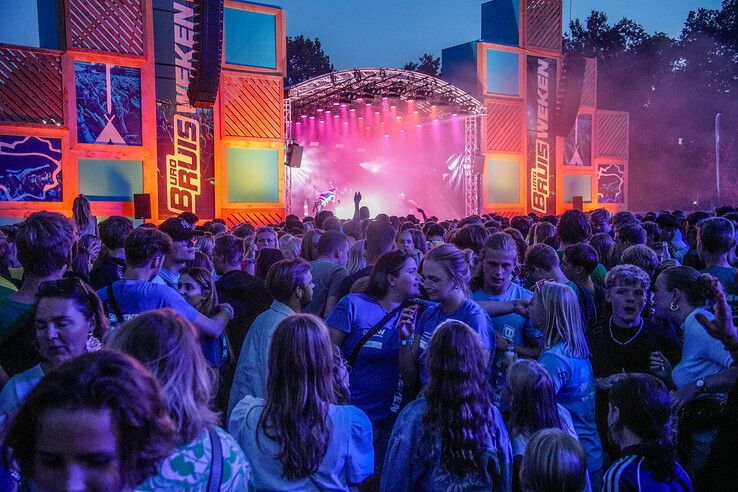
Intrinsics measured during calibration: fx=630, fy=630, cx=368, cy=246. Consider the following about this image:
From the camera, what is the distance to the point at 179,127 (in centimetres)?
1644

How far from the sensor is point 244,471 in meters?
1.85

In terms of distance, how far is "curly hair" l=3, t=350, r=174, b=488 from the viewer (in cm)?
126

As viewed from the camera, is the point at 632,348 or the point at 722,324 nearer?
the point at 722,324

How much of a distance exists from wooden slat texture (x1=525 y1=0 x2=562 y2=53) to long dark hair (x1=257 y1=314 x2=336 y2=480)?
22.9m

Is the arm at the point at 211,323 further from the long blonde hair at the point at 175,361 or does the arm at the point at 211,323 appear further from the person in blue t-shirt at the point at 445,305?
the long blonde hair at the point at 175,361

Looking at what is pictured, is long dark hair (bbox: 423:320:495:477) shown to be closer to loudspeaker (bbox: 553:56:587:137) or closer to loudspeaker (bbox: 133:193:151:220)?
loudspeaker (bbox: 133:193:151:220)

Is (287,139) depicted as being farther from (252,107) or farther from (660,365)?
(660,365)

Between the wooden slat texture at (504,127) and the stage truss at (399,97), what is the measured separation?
0.54 metres

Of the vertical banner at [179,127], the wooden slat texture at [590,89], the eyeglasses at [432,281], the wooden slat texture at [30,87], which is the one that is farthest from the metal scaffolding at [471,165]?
the eyeglasses at [432,281]

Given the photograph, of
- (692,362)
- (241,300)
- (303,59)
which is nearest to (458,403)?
(692,362)

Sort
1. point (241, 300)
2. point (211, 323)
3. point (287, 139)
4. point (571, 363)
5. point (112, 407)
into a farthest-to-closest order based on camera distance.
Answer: point (287, 139), point (241, 300), point (211, 323), point (571, 363), point (112, 407)

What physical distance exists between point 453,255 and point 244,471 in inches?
76.3

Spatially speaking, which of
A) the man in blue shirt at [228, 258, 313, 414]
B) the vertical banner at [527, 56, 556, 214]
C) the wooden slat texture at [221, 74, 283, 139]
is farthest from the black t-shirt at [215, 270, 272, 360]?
the vertical banner at [527, 56, 556, 214]

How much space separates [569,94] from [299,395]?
62.8 ft
